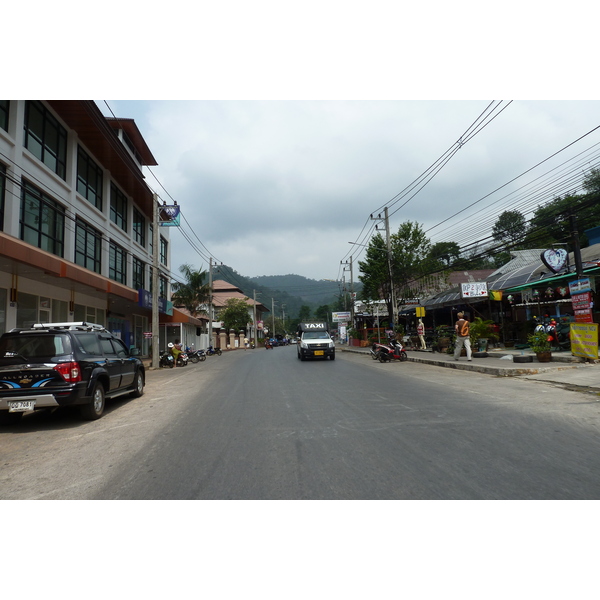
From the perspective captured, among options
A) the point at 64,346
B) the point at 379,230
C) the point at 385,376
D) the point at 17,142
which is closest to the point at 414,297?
the point at 379,230

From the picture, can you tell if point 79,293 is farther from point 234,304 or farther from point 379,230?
point 234,304

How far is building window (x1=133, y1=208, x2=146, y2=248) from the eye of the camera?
29.5m

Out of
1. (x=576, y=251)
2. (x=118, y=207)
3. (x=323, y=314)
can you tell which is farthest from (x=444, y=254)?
(x=323, y=314)

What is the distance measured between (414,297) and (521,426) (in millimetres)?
33404

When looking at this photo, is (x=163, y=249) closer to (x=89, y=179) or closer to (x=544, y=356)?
(x=89, y=179)

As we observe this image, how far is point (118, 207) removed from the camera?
2595 cm

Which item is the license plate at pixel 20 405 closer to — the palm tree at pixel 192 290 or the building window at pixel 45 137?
the building window at pixel 45 137

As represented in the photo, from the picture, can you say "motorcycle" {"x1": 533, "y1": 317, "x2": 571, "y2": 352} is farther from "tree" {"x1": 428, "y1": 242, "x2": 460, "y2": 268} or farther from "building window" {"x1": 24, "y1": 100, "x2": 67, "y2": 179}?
"building window" {"x1": 24, "y1": 100, "x2": 67, "y2": 179}

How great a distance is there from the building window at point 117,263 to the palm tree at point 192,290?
45.3ft

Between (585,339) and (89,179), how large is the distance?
21.7 m

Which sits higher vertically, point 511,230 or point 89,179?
point 511,230

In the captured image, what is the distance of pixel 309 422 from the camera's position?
7.20m

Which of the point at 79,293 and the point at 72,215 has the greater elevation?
the point at 72,215

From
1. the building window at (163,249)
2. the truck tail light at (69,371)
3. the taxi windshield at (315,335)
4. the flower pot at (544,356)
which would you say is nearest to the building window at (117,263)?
the building window at (163,249)
